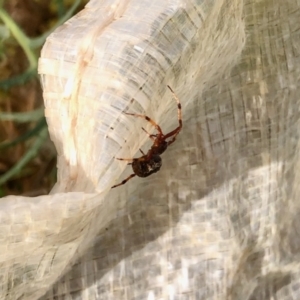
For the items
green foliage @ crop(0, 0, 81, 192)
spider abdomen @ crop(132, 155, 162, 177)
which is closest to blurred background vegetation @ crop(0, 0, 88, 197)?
green foliage @ crop(0, 0, 81, 192)

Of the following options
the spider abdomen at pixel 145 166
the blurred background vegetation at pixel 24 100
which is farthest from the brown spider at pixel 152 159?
the blurred background vegetation at pixel 24 100

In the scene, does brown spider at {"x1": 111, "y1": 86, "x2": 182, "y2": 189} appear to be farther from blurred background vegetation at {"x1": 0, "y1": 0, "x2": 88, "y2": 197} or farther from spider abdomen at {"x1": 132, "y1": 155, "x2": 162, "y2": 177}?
blurred background vegetation at {"x1": 0, "y1": 0, "x2": 88, "y2": 197}

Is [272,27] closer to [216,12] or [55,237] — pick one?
[216,12]

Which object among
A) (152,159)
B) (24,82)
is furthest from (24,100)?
(152,159)

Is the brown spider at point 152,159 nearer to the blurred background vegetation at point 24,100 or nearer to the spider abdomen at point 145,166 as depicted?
the spider abdomen at point 145,166

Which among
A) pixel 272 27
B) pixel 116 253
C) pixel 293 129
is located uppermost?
pixel 272 27

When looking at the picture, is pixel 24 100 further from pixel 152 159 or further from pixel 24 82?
pixel 152 159

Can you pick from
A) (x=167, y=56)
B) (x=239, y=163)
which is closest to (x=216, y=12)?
(x=167, y=56)
